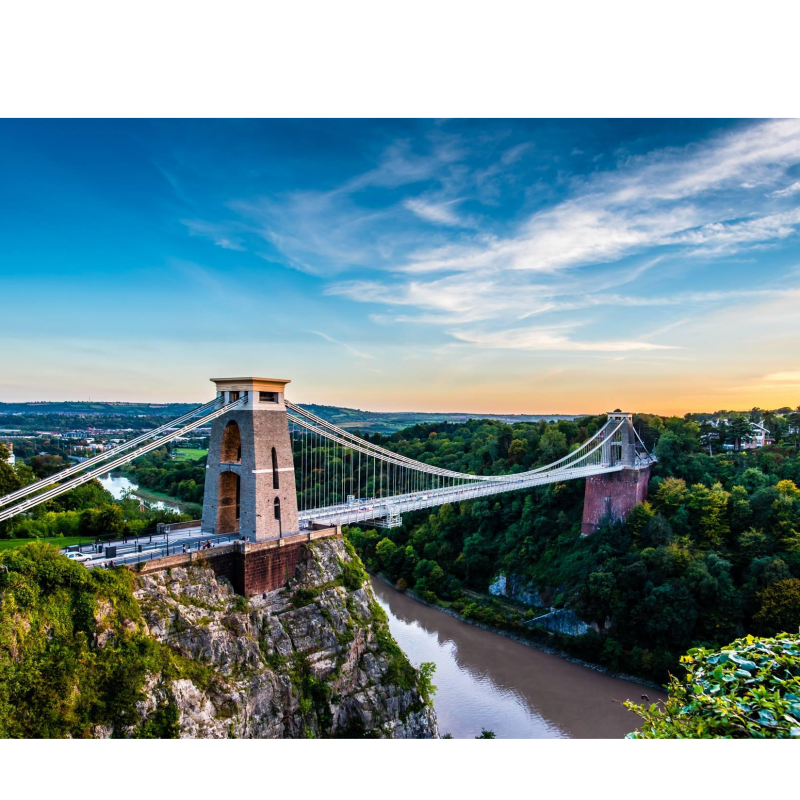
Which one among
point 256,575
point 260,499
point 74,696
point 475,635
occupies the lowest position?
point 475,635

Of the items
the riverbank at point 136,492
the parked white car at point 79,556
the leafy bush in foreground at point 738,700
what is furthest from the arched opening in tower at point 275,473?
the riverbank at point 136,492

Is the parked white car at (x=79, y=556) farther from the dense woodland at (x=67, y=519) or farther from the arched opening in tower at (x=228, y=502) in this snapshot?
the dense woodland at (x=67, y=519)

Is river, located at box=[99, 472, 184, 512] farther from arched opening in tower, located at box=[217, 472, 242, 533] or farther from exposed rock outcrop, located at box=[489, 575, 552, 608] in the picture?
arched opening in tower, located at box=[217, 472, 242, 533]

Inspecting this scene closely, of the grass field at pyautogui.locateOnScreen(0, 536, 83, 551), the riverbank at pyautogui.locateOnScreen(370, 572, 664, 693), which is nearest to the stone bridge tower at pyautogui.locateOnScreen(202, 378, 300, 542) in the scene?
the grass field at pyautogui.locateOnScreen(0, 536, 83, 551)

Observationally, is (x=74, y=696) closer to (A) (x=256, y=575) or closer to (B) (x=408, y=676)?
(A) (x=256, y=575)

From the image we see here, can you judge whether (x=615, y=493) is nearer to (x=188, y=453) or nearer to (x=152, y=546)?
(x=152, y=546)
